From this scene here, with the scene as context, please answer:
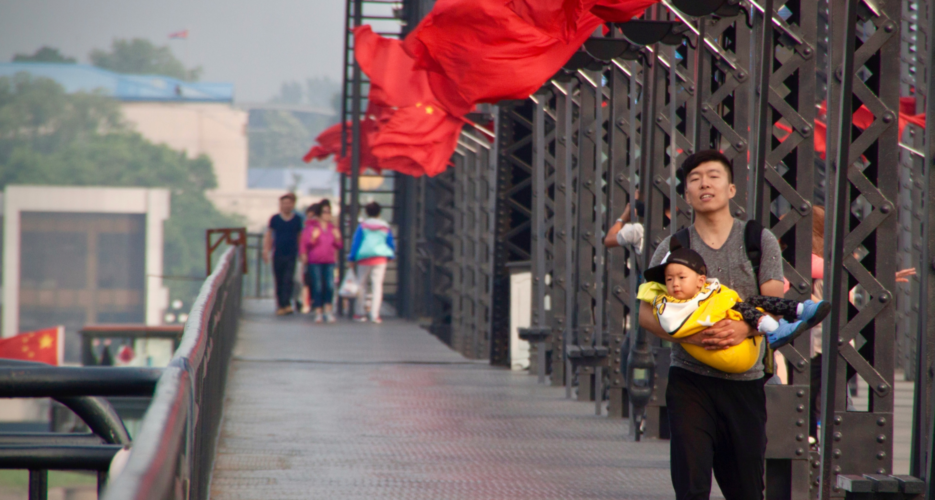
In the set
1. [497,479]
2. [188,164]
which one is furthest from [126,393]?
[188,164]

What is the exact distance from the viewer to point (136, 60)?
17838cm

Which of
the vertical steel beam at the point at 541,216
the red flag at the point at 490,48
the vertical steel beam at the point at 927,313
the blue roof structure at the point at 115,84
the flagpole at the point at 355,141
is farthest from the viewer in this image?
the blue roof structure at the point at 115,84

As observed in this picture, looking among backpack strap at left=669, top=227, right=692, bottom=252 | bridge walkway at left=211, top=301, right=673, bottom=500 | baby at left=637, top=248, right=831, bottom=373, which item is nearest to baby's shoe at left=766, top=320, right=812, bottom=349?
baby at left=637, top=248, right=831, bottom=373

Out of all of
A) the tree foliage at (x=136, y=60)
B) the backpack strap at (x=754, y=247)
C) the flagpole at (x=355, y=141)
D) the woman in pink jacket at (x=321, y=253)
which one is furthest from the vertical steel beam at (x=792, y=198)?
the tree foliage at (x=136, y=60)

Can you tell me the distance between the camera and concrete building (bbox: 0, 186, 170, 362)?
103 meters

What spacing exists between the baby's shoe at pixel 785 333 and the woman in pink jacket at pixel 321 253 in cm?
1499

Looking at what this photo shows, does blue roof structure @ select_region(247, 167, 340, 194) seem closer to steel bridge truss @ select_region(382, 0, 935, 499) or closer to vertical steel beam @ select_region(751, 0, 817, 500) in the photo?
steel bridge truss @ select_region(382, 0, 935, 499)

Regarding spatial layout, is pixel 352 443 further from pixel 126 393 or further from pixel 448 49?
pixel 126 393

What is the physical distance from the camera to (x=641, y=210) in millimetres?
8891

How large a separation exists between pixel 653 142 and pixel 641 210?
3.20 feet

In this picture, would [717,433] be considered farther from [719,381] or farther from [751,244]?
[751,244]

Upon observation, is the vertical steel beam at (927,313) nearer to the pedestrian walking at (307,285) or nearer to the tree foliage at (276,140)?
the pedestrian walking at (307,285)

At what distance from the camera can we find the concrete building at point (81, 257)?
337 feet

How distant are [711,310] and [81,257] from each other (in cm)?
10830
